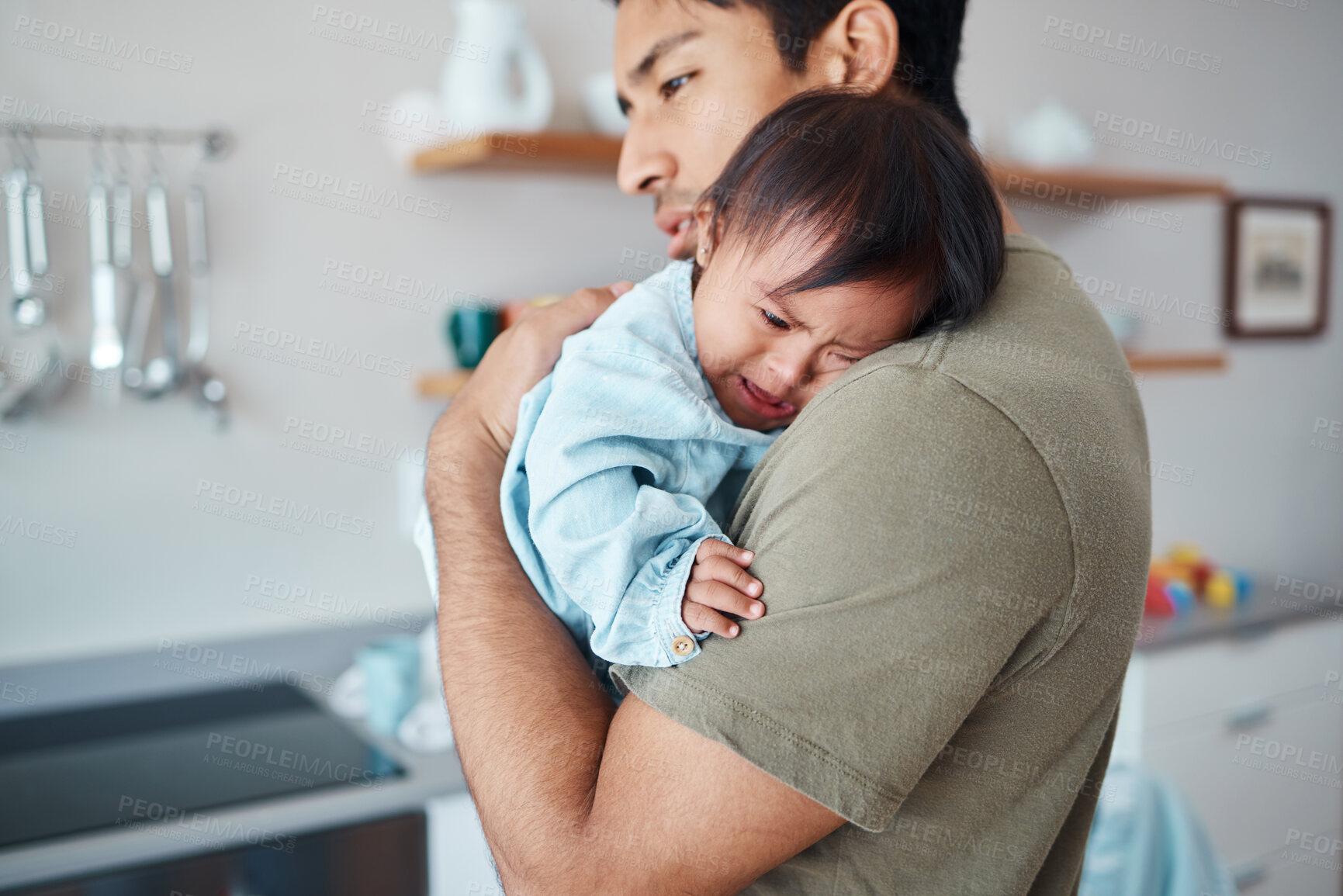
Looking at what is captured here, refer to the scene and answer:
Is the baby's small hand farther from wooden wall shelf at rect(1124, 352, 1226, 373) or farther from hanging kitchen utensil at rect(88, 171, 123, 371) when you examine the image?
wooden wall shelf at rect(1124, 352, 1226, 373)

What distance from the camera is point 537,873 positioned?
2.07 feet

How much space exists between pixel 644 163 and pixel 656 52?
11 centimetres

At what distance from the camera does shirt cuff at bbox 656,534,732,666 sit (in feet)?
1.92

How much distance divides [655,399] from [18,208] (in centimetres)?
142

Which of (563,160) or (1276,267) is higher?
(563,160)

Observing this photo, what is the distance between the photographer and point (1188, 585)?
272 cm

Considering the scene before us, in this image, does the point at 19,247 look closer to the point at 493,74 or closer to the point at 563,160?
the point at 493,74

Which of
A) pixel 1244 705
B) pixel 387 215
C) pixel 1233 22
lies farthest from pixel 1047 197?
pixel 387 215

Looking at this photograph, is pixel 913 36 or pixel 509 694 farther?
pixel 913 36

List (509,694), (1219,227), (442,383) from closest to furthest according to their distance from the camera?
(509,694)
(442,383)
(1219,227)

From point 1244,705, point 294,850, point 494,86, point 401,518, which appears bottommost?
A: point 1244,705

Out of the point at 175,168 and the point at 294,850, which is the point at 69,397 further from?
the point at 294,850

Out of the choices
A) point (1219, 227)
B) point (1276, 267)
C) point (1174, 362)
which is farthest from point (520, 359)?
point (1276, 267)

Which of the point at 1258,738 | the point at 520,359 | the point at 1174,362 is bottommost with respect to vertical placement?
the point at 1258,738
